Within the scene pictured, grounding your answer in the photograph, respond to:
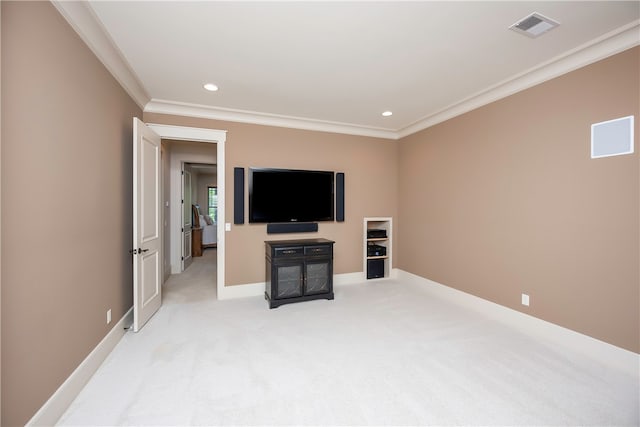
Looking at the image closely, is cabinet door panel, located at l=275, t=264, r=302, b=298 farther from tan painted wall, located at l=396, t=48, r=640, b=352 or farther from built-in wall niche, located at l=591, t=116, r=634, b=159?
built-in wall niche, located at l=591, t=116, r=634, b=159

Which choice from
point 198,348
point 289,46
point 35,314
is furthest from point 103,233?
point 289,46

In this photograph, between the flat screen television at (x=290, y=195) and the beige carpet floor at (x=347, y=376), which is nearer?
the beige carpet floor at (x=347, y=376)

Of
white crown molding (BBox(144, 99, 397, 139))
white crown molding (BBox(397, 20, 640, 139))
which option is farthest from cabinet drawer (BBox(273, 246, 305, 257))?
white crown molding (BBox(397, 20, 640, 139))

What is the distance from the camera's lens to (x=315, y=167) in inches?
176

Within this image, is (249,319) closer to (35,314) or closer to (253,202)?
(253,202)

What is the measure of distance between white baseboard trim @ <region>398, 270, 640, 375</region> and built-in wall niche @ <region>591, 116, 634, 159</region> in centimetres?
162

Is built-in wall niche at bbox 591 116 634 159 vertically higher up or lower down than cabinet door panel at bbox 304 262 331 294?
higher up

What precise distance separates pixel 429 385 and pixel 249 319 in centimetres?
206

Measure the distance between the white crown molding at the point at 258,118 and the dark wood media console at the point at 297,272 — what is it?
185 centimetres

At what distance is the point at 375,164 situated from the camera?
4902 millimetres

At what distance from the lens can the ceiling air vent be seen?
77.8 inches

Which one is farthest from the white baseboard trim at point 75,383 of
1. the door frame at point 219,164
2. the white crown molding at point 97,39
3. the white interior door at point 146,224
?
the white crown molding at point 97,39

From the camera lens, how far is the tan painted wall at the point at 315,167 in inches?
158

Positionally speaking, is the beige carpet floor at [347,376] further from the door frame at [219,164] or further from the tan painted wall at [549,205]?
the door frame at [219,164]
